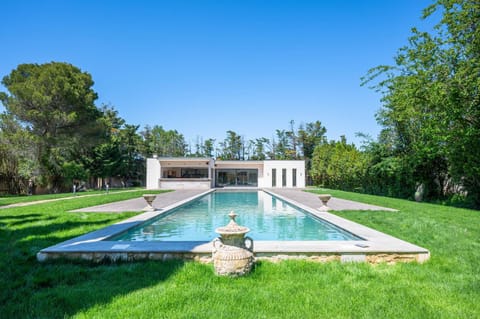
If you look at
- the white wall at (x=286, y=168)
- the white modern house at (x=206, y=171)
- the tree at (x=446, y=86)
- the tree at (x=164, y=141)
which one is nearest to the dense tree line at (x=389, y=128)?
the tree at (x=446, y=86)

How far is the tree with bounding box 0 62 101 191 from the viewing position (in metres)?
18.2

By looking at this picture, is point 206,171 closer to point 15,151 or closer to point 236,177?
point 236,177

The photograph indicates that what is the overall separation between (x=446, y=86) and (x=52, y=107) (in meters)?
22.3

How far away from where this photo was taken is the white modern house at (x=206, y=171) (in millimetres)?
25594

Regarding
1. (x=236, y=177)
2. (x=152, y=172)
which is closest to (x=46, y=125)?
(x=152, y=172)

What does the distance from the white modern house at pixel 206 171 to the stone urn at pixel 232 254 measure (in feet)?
72.7

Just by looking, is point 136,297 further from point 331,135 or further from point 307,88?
point 331,135

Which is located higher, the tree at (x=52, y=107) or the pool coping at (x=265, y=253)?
the tree at (x=52, y=107)

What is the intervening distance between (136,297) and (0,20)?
44.7 feet

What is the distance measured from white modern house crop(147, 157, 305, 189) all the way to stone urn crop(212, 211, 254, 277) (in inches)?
872

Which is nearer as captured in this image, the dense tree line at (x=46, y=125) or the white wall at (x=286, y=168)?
the dense tree line at (x=46, y=125)

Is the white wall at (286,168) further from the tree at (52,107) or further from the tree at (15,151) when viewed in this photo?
the tree at (15,151)

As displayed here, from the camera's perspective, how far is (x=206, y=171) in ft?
99.4

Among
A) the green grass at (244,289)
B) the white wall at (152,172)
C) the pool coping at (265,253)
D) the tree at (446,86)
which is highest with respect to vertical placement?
the tree at (446,86)
